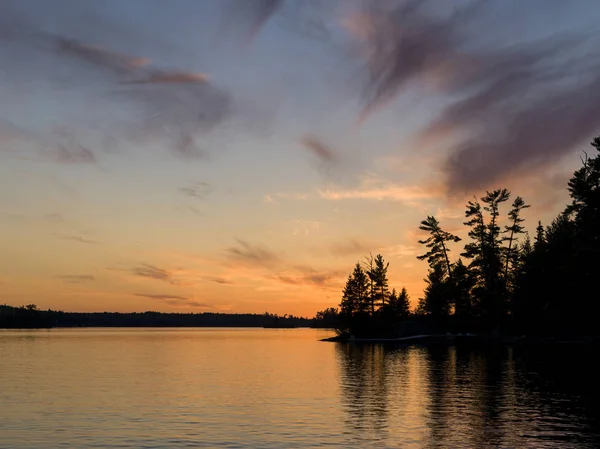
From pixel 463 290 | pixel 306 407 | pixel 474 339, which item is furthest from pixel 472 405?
pixel 463 290

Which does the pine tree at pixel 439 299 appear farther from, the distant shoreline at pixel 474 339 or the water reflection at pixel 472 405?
the water reflection at pixel 472 405

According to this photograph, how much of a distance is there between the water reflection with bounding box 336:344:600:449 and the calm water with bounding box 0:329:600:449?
70mm

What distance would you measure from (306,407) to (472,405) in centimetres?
1114

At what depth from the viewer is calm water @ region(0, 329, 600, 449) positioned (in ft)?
97.7

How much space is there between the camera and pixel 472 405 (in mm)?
40031

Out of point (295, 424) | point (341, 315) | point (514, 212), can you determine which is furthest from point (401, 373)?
point (341, 315)

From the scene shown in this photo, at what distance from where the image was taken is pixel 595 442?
1102 inches

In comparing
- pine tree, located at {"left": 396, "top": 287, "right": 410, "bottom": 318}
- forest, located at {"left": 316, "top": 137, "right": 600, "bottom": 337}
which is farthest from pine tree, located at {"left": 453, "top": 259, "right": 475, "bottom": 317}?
pine tree, located at {"left": 396, "top": 287, "right": 410, "bottom": 318}

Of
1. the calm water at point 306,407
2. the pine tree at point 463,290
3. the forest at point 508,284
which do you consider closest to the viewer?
the calm water at point 306,407

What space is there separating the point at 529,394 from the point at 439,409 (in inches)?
407

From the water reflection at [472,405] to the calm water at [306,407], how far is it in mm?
70

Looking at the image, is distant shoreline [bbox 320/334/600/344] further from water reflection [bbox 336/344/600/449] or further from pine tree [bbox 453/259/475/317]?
water reflection [bbox 336/344/600/449]

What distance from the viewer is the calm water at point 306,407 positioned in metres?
29.8

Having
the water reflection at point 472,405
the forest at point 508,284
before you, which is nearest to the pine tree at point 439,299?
the forest at point 508,284
